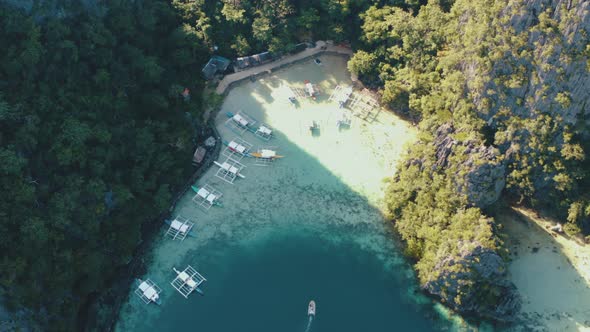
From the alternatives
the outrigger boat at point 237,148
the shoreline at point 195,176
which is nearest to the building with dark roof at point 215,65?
the shoreline at point 195,176

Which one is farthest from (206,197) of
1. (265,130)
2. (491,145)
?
(491,145)

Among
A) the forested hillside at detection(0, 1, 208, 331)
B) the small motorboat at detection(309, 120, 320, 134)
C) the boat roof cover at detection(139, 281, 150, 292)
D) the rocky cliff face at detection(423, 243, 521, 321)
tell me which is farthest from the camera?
the small motorboat at detection(309, 120, 320, 134)

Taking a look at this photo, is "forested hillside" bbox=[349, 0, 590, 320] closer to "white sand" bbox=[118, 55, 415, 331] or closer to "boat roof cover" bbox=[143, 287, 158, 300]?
"white sand" bbox=[118, 55, 415, 331]

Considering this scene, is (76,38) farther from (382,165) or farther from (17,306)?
(382,165)

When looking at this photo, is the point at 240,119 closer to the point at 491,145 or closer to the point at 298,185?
the point at 298,185

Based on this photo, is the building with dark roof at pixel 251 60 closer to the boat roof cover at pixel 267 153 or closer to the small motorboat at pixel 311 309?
the boat roof cover at pixel 267 153

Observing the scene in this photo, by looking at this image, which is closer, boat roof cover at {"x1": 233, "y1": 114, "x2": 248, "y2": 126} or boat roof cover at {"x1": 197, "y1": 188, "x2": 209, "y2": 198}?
boat roof cover at {"x1": 197, "y1": 188, "x2": 209, "y2": 198}

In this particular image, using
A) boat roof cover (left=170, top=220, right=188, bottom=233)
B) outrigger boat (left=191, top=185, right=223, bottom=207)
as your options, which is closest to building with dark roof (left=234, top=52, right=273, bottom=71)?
outrigger boat (left=191, top=185, right=223, bottom=207)
